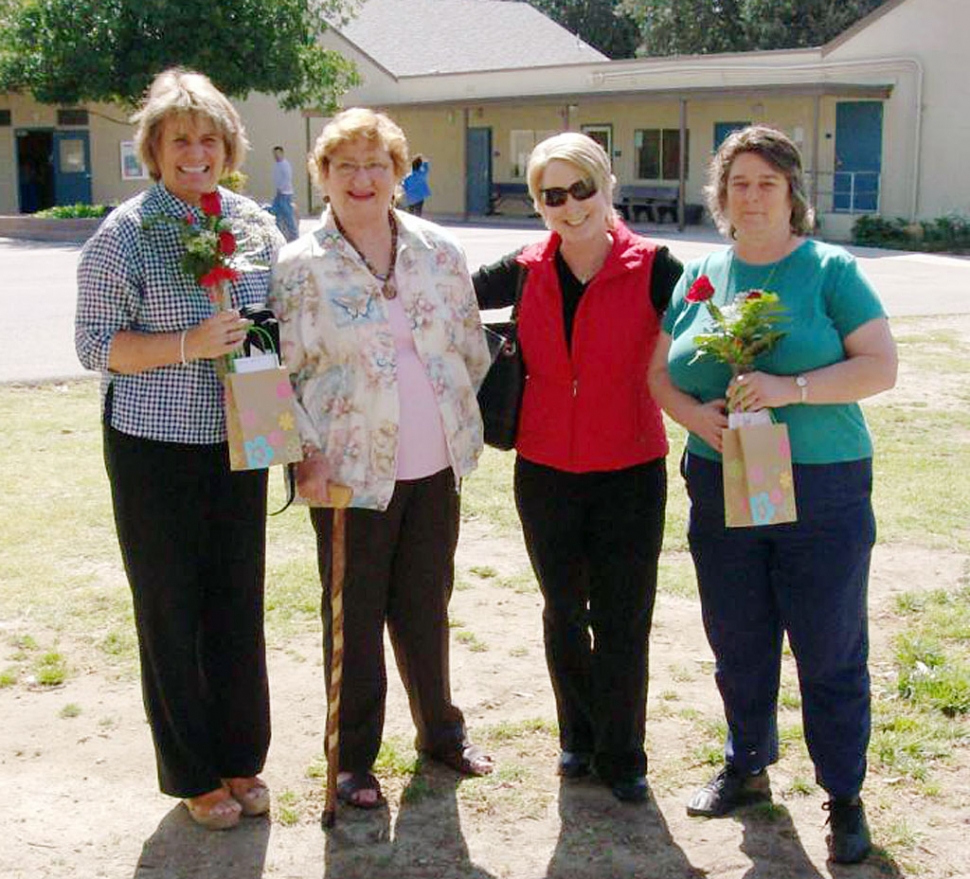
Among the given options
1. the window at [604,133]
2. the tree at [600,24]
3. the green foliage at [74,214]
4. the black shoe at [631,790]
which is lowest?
the black shoe at [631,790]

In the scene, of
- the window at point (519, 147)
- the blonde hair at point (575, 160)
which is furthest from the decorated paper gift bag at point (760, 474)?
the window at point (519, 147)

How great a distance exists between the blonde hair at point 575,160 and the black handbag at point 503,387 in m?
0.29

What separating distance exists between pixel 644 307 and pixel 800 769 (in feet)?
4.90

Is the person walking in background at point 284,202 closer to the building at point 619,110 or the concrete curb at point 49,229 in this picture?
the concrete curb at point 49,229

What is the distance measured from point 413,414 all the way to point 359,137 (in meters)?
0.76

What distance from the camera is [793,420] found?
11.0 feet

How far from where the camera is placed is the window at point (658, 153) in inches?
1206

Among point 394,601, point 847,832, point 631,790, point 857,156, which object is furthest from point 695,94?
point 847,832

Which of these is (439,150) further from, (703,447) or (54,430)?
(703,447)

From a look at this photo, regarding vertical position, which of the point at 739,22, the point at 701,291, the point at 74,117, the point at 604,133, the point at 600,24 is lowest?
the point at 701,291

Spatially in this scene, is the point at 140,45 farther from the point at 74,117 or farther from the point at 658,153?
the point at 658,153

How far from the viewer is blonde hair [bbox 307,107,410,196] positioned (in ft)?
11.5

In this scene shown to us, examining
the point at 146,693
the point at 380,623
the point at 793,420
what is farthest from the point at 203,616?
the point at 793,420

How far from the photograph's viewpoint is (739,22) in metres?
43.5
